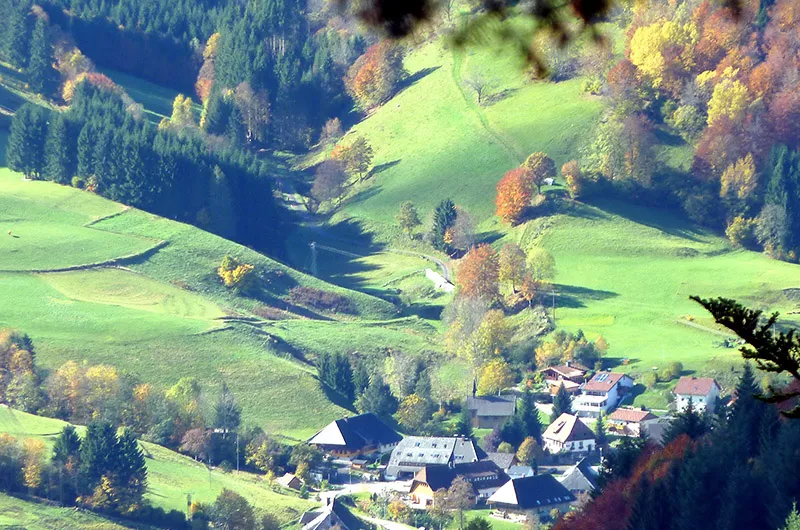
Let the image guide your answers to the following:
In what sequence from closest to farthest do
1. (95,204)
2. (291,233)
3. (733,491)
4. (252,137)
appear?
(733,491) < (95,204) < (291,233) < (252,137)

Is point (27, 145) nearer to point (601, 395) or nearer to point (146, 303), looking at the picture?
point (146, 303)

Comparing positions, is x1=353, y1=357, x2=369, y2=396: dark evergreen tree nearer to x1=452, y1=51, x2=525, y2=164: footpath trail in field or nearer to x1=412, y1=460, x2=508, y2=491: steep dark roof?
x1=412, y1=460, x2=508, y2=491: steep dark roof

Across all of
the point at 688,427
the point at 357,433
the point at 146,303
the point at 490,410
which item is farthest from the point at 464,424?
the point at 688,427

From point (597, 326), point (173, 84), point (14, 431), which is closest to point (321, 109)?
point (173, 84)

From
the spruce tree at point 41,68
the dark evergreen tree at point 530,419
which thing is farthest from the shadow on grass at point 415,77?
the dark evergreen tree at point 530,419

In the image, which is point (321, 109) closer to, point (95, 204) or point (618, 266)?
point (95, 204)
